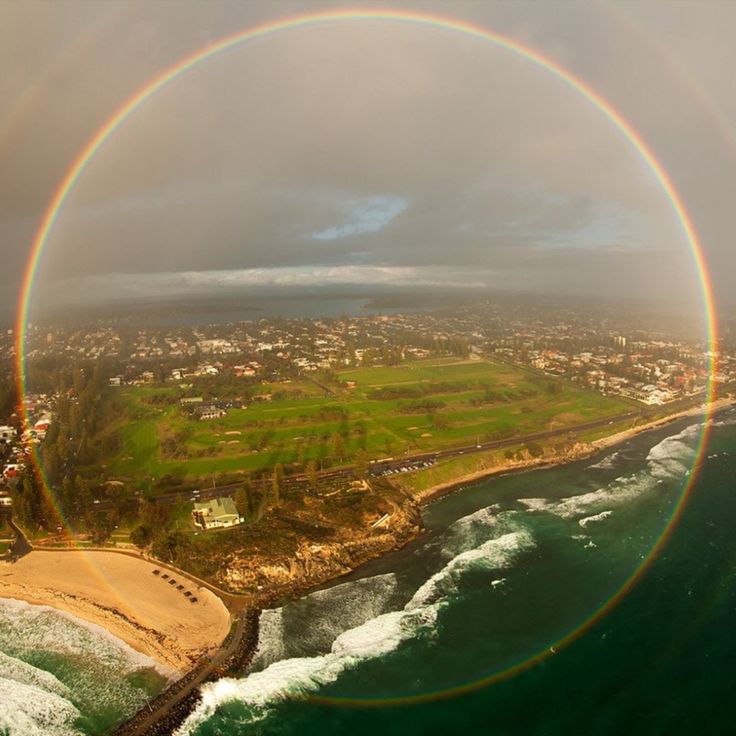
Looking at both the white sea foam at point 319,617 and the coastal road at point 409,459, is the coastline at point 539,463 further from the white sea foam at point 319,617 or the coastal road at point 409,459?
the white sea foam at point 319,617

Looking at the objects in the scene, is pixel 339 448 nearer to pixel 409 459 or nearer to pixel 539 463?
pixel 409 459

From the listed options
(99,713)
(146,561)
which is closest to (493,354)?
(146,561)

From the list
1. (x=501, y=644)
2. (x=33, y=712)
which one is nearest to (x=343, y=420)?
(x=501, y=644)

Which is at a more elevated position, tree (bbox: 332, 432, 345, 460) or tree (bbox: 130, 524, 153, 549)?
tree (bbox: 332, 432, 345, 460)

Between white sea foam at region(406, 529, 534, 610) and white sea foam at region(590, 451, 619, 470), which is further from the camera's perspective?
white sea foam at region(590, 451, 619, 470)

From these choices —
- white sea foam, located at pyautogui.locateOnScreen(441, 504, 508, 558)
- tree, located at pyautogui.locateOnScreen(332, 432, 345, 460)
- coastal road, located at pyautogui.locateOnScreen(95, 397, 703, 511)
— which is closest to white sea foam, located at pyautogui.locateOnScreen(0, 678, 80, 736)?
coastal road, located at pyautogui.locateOnScreen(95, 397, 703, 511)

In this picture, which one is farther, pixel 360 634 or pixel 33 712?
pixel 360 634

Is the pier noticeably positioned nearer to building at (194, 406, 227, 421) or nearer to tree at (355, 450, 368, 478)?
tree at (355, 450, 368, 478)
